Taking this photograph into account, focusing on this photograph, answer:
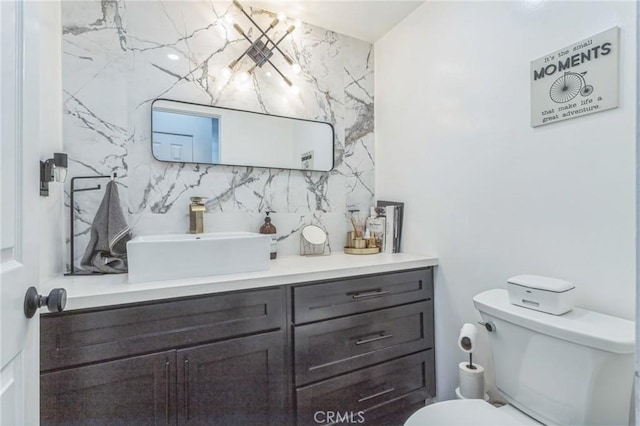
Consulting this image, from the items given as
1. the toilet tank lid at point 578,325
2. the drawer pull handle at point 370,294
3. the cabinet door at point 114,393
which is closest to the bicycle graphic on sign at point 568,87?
the toilet tank lid at point 578,325

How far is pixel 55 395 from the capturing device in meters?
0.96

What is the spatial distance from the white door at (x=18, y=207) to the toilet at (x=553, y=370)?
1.08m

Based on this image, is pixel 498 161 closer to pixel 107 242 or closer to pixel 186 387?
pixel 186 387

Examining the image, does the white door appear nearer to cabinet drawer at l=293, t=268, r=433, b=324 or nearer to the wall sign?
cabinet drawer at l=293, t=268, r=433, b=324

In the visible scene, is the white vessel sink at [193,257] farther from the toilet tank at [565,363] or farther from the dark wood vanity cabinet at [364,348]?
the toilet tank at [565,363]

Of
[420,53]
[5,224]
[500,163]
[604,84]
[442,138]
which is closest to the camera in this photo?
[5,224]

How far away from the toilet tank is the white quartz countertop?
0.57 meters

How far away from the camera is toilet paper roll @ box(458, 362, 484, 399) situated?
1347mm

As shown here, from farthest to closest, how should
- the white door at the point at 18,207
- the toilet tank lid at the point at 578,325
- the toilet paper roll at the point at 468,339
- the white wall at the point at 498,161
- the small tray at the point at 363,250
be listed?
the small tray at the point at 363,250
the toilet paper roll at the point at 468,339
the white wall at the point at 498,161
the toilet tank lid at the point at 578,325
the white door at the point at 18,207

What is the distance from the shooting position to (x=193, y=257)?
4.01ft

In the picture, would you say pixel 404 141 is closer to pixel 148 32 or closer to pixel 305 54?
pixel 305 54

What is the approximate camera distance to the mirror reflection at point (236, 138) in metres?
1.59

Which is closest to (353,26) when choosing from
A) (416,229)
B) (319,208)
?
(319,208)

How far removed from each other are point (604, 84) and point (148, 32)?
2.01 metres
